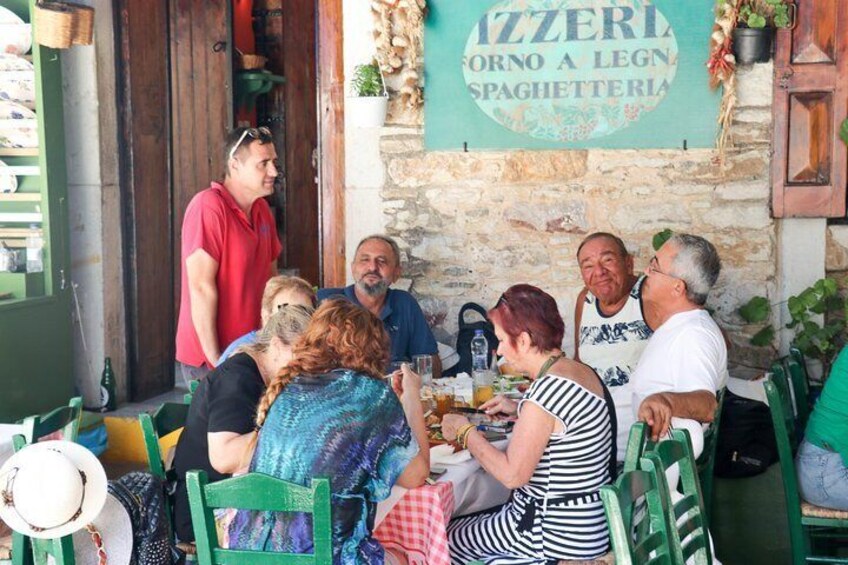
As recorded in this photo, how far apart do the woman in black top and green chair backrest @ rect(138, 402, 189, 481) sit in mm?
86

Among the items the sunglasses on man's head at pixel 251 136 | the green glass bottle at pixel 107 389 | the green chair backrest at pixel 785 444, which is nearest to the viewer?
the green chair backrest at pixel 785 444

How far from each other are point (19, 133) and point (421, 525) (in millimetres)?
3957

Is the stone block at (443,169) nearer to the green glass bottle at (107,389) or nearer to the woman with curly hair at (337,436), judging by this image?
the green glass bottle at (107,389)

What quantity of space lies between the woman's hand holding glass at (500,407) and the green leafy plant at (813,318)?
192 centimetres

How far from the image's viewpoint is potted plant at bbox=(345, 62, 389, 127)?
5887mm

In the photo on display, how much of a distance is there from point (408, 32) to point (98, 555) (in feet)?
11.8

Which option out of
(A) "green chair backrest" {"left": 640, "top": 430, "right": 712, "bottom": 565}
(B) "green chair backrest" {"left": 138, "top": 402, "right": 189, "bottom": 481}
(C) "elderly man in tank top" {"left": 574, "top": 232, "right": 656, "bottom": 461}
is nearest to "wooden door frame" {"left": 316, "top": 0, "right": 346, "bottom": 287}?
(C) "elderly man in tank top" {"left": 574, "top": 232, "right": 656, "bottom": 461}

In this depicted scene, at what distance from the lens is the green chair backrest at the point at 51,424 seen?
3.43m

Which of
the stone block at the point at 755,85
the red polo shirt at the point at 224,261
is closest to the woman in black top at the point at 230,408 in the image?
the red polo shirt at the point at 224,261

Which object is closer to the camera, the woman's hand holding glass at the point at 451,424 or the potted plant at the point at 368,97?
the woman's hand holding glass at the point at 451,424

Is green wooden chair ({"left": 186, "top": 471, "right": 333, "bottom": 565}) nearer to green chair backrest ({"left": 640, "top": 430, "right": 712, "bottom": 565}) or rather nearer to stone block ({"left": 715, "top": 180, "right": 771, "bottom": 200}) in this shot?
green chair backrest ({"left": 640, "top": 430, "right": 712, "bottom": 565})

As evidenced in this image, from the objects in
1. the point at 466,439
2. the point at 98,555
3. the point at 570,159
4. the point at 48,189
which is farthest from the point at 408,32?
the point at 98,555

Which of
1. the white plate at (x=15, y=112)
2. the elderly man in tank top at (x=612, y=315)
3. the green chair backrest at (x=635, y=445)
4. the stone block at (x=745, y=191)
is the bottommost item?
the green chair backrest at (x=635, y=445)

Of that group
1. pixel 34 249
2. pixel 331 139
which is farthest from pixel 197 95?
pixel 34 249
